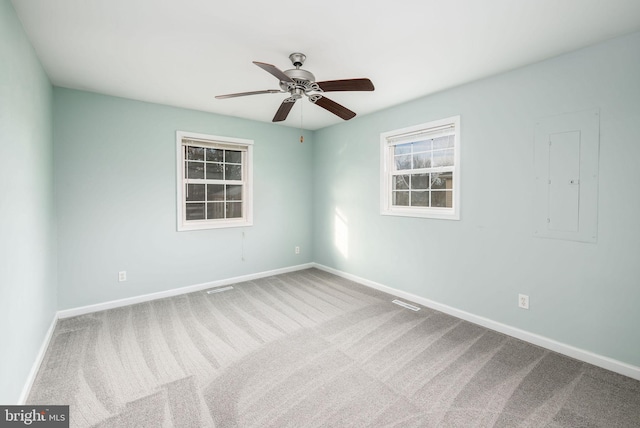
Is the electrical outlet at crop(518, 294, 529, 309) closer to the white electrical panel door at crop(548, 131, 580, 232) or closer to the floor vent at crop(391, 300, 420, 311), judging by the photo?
the white electrical panel door at crop(548, 131, 580, 232)

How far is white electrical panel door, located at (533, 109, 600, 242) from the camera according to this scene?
2279mm

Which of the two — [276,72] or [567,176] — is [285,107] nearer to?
[276,72]

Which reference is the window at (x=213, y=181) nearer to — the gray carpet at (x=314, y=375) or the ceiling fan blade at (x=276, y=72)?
the gray carpet at (x=314, y=375)

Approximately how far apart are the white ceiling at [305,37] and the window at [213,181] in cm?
110

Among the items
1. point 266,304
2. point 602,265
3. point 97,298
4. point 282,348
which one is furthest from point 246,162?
point 602,265

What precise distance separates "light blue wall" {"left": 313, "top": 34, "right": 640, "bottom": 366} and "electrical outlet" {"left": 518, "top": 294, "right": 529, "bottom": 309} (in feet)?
0.14

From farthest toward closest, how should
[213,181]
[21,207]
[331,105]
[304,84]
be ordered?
[213,181] < [331,105] < [304,84] < [21,207]

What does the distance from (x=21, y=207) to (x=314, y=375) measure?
242 centimetres

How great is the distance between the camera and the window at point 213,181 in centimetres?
397

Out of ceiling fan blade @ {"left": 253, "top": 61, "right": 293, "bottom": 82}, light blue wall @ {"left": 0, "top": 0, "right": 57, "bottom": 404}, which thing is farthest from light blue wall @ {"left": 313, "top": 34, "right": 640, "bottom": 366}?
light blue wall @ {"left": 0, "top": 0, "right": 57, "bottom": 404}

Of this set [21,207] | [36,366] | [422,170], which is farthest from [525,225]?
[36,366]

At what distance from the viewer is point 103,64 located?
259 cm

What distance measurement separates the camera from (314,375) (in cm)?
216

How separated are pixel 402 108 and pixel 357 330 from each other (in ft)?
9.09
